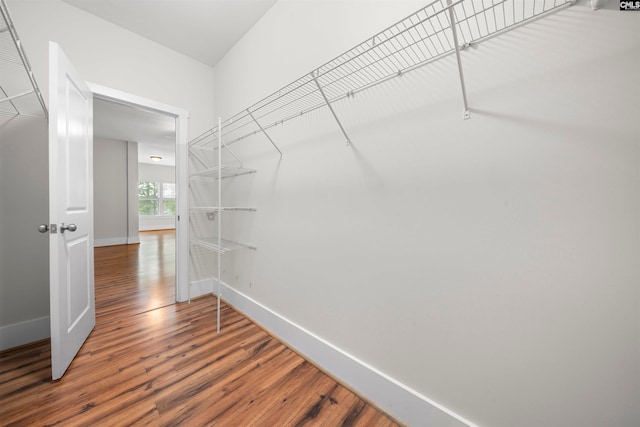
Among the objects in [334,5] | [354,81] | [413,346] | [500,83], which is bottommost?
[413,346]

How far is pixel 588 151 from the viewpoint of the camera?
2.36ft

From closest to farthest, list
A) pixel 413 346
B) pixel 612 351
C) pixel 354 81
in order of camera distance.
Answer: pixel 612 351, pixel 413 346, pixel 354 81

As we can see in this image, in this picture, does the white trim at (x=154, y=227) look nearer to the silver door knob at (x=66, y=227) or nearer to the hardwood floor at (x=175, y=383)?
the hardwood floor at (x=175, y=383)

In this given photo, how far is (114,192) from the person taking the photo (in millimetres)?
5844

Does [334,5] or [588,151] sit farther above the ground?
[334,5]

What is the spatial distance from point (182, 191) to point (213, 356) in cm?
167

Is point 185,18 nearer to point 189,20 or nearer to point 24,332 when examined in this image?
point 189,20

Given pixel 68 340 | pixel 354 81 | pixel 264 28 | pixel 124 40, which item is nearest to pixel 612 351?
pixel 354 81

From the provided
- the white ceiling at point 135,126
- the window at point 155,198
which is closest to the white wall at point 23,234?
the white ceiling at point 135,126

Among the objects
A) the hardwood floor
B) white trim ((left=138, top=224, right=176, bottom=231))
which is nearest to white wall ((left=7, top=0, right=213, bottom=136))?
the hardwood floor

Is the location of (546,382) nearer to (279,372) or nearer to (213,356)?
(279,372)

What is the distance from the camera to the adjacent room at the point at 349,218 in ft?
2.41

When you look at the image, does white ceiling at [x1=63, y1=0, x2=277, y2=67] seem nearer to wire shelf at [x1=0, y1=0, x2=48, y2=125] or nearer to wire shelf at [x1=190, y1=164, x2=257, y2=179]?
wire shelf at [x1=0, y1=0, x2=48, y2=125]

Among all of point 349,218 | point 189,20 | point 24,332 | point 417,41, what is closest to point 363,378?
point 349,218
